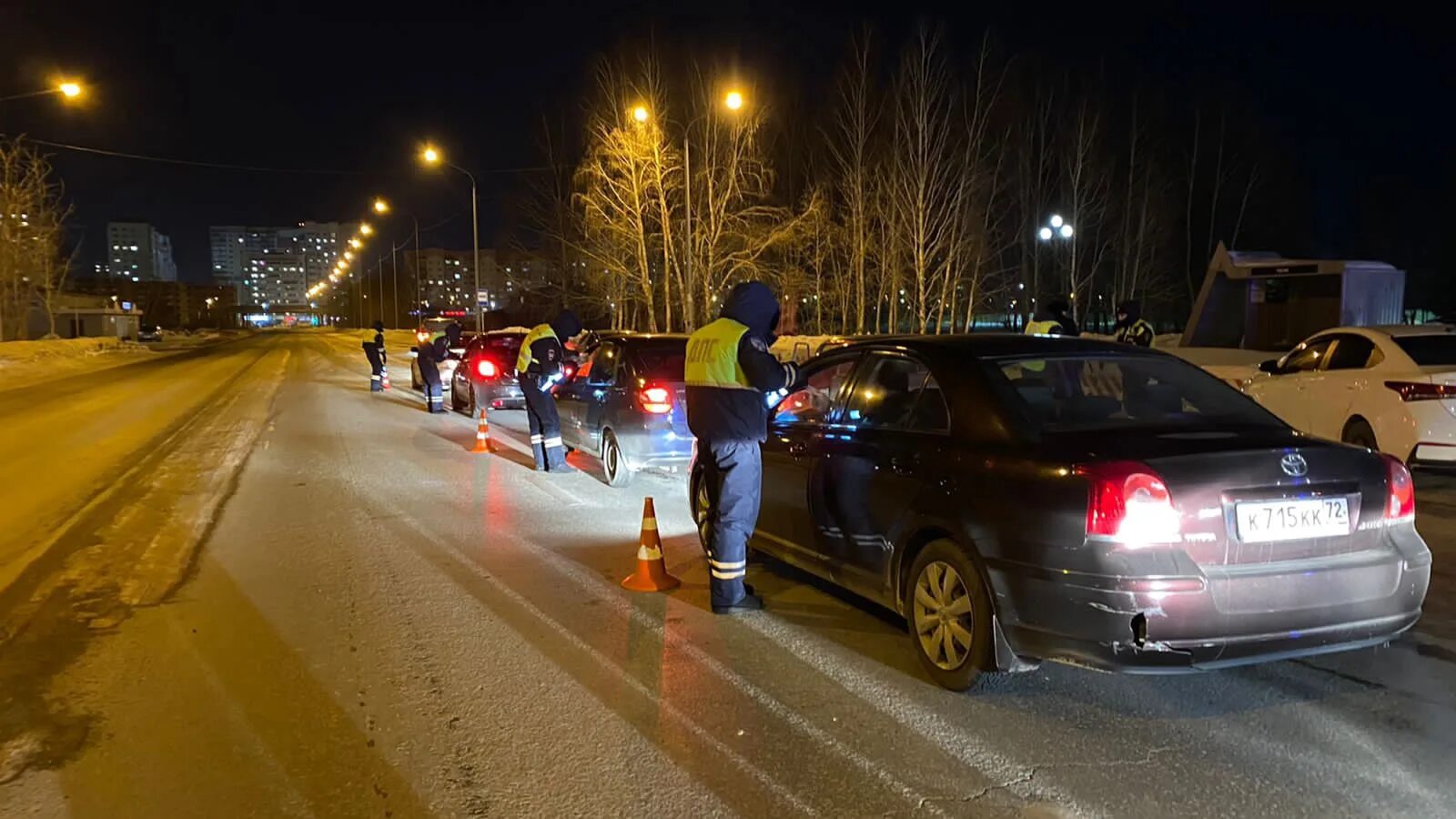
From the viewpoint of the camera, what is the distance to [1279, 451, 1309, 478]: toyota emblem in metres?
3.90

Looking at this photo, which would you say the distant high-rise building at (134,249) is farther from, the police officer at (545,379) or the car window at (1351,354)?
the car window at (1351,354)

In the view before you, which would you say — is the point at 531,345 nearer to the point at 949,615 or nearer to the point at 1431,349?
the point at 949,615

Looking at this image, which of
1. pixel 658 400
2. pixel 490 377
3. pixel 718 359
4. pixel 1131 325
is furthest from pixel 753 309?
pixel 490 377

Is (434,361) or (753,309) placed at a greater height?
(753,309)

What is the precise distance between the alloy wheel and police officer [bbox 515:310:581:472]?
6.81 metres

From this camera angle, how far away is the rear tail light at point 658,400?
9.80 meters

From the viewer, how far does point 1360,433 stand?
942 cm

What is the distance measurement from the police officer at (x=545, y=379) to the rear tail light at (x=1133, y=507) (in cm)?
770

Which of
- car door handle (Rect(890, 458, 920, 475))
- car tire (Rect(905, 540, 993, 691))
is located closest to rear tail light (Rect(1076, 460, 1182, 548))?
car tire (Rect(905, 540, 993, 691))

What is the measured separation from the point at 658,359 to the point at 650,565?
4324mm

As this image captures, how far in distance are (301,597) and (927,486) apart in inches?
158

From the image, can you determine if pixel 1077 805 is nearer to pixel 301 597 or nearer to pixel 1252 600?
pixel 1252 600

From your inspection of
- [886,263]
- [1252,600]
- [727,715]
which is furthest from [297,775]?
[886,263]

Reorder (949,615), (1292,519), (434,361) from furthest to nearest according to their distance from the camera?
(434,361), (949,615), (1292,519)
